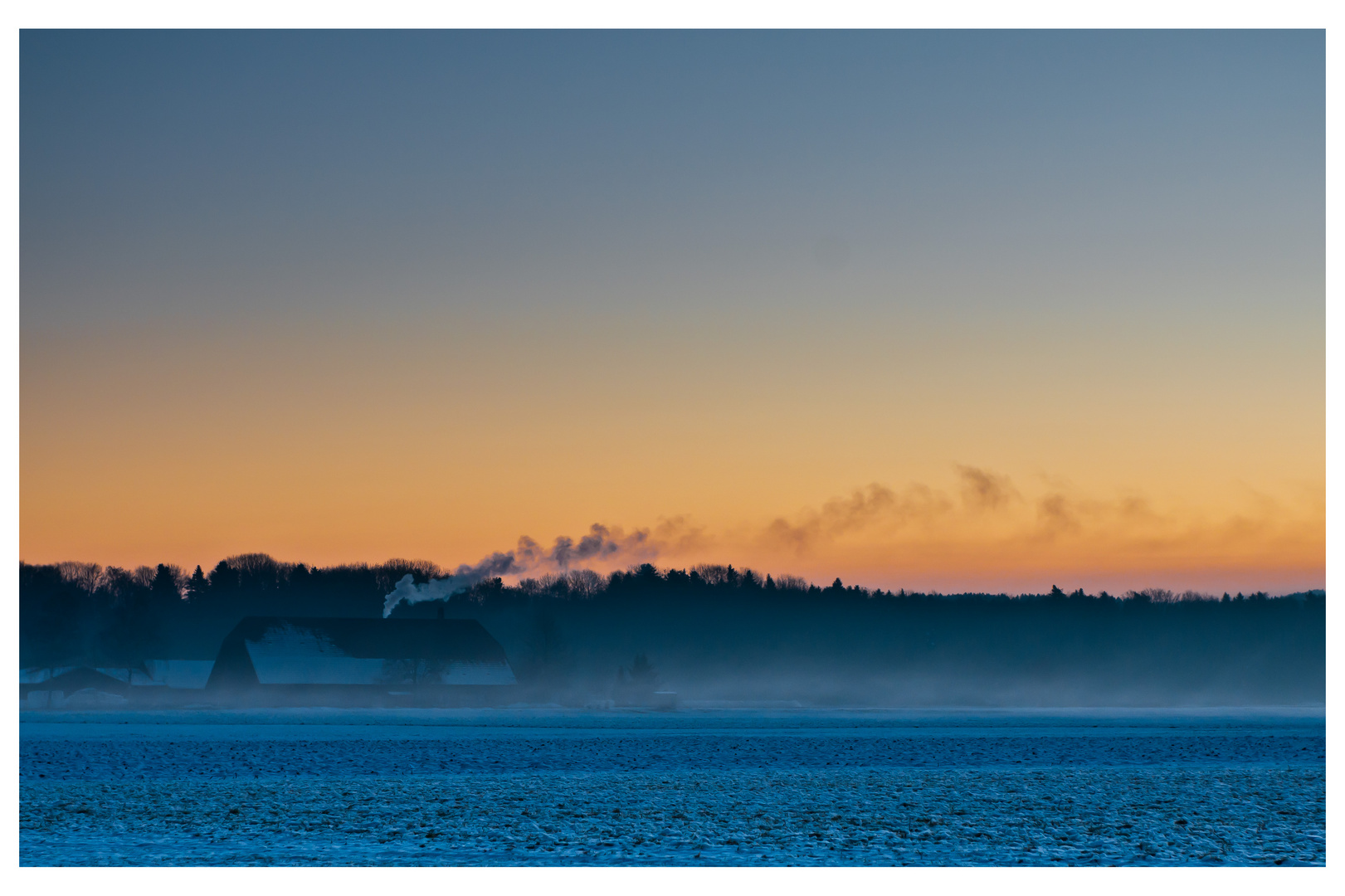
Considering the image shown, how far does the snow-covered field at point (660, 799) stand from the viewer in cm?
2134

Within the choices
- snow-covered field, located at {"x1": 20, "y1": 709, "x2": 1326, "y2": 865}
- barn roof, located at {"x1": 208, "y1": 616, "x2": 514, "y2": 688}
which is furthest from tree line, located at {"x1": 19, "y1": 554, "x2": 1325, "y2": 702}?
snow-covered field, located at {"x1": 20, "y1": 709, "x2": 1326, "y2": 865}

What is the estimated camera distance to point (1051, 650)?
522ft

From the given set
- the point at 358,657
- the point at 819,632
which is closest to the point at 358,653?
the point at 358,657

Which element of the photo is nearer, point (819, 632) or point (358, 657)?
point (358, 657)

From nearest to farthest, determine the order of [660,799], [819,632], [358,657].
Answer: [660,799], [358,657], [819,632]

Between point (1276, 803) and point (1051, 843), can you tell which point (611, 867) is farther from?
point (1276, 803)

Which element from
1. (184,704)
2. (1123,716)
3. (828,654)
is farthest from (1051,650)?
(184,704)

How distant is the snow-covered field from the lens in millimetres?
21344

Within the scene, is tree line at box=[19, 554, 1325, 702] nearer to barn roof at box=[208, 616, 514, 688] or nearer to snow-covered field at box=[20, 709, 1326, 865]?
barn roof at box=[208, 616, 514, 688]

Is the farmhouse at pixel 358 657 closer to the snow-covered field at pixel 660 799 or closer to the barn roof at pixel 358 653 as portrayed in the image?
the barn roof at pixel 358 653

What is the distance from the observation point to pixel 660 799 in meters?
29.6

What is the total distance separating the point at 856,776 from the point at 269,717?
185ft

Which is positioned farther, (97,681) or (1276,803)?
(97,681)

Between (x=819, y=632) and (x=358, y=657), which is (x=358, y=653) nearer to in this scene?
(x=358, y=657)
